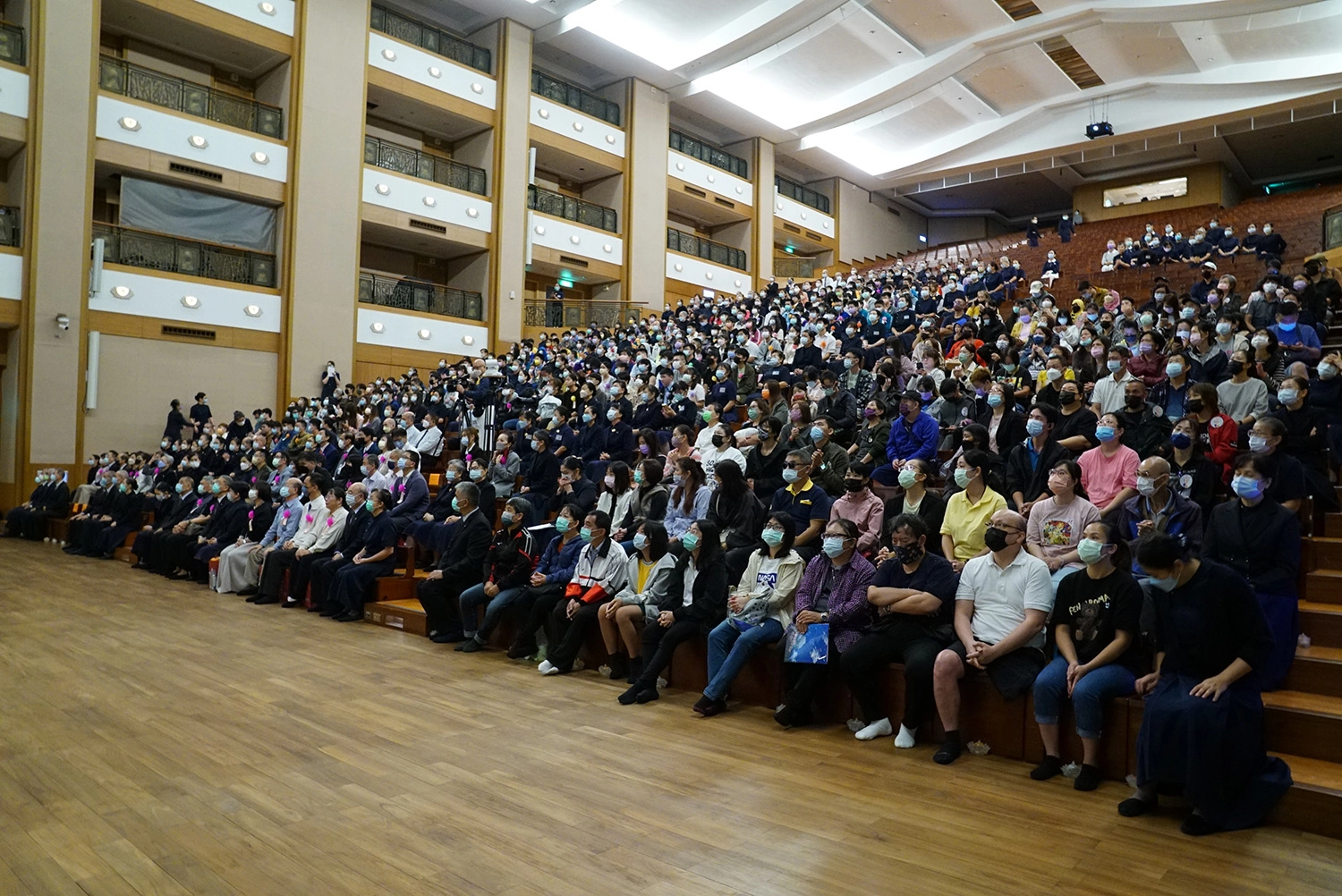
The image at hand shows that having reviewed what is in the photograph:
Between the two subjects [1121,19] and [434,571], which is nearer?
[434,571]

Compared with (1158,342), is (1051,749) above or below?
below

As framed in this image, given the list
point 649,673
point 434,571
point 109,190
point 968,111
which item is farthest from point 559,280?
point 649,673

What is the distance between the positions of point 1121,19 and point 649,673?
1886 cm

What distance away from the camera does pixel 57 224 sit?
1350cm

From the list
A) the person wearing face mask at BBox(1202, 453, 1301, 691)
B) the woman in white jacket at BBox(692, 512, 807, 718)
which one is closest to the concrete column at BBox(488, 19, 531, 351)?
the woman in white jacket at BBox(692, 512, 807, 718)

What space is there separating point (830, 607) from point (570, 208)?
17.4m

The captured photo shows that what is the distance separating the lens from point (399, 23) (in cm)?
1759

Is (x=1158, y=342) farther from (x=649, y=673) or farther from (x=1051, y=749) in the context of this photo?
(x=649, y=673)

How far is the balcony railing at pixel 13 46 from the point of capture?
13.2 metres

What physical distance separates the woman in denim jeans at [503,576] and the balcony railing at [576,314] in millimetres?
13033

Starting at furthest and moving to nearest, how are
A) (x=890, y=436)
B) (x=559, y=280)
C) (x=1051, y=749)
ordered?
(x=559, y=280), (x=890, y=436), (x=1051, y=749)

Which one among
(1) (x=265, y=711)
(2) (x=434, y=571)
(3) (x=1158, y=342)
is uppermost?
(3) (x=1158, y=342)

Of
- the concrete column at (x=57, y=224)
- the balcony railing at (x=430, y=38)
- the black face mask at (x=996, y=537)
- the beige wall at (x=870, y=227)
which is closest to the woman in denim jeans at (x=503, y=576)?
the black face mask at (x=996, y=537)

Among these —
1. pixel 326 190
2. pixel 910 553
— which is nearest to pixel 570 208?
pixel 326 190
